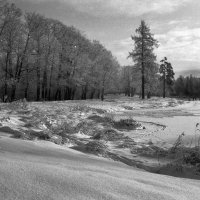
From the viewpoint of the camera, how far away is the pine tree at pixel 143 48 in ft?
121

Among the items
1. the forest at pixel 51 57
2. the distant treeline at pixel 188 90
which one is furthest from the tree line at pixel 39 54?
the distant treeline at pixel 188 90

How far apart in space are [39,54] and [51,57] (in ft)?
10.1

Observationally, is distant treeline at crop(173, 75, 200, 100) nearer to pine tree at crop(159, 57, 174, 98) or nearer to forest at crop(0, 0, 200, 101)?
pine tree at crop(159, 57, 174, 98)

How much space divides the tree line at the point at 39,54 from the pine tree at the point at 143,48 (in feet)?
23.2

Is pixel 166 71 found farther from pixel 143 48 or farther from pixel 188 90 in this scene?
pixel 188 90

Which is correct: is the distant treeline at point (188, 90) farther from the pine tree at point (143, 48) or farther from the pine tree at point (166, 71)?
the pine tree at point (143, 48)

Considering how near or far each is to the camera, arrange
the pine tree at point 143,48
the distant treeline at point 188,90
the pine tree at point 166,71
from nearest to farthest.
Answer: the pine tree at point 143,48 → the pine tree at point 166,71 → the distant treeline at point 188,90

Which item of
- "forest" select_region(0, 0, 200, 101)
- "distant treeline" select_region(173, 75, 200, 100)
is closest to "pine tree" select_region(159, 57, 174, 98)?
"forest" select_region(0, 0, 200, 101)

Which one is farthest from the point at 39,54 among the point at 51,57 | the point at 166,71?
the point at 166,71

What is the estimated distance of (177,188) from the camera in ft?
8.99

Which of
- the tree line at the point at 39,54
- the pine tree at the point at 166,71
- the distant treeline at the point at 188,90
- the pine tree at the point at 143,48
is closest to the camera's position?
the tree line at the point at 39,54

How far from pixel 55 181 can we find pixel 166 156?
11.0ft

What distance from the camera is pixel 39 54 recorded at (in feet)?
95.6

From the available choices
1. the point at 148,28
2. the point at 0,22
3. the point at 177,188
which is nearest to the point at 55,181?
the point at 177,188
